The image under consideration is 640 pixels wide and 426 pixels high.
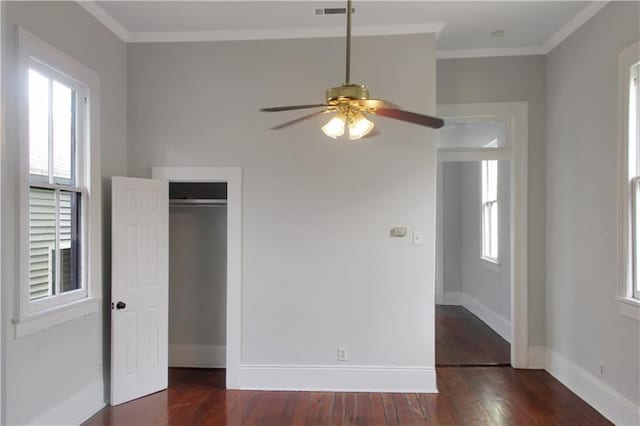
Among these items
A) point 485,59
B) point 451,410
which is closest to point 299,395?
point 451,410

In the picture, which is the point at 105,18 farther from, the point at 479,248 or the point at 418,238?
the point at 479,248

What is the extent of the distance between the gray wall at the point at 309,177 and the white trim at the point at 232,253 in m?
0.06

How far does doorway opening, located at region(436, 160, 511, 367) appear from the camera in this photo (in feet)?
15.4

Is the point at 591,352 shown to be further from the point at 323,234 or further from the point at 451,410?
the point at 323,234

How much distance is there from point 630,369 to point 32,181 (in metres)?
4.41

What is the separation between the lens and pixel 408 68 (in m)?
3.58

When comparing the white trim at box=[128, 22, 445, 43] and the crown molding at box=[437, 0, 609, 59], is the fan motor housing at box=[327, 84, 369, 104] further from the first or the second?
the crown molding at box=[437, 0, 609, 59]

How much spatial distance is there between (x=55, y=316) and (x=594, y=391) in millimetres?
4243

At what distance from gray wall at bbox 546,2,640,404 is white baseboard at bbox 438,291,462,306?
2882 millimetres

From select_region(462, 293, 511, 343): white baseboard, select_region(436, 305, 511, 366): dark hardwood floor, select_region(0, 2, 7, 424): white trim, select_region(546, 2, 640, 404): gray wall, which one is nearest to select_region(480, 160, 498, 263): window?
select_region(462, 293, 511, 343): white baseboard

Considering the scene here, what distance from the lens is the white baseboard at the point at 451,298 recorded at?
6.83m

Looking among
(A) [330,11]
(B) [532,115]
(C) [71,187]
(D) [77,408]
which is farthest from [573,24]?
(D) [77,408]

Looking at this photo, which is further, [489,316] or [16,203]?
[489,316]

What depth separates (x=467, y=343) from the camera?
475 cm
